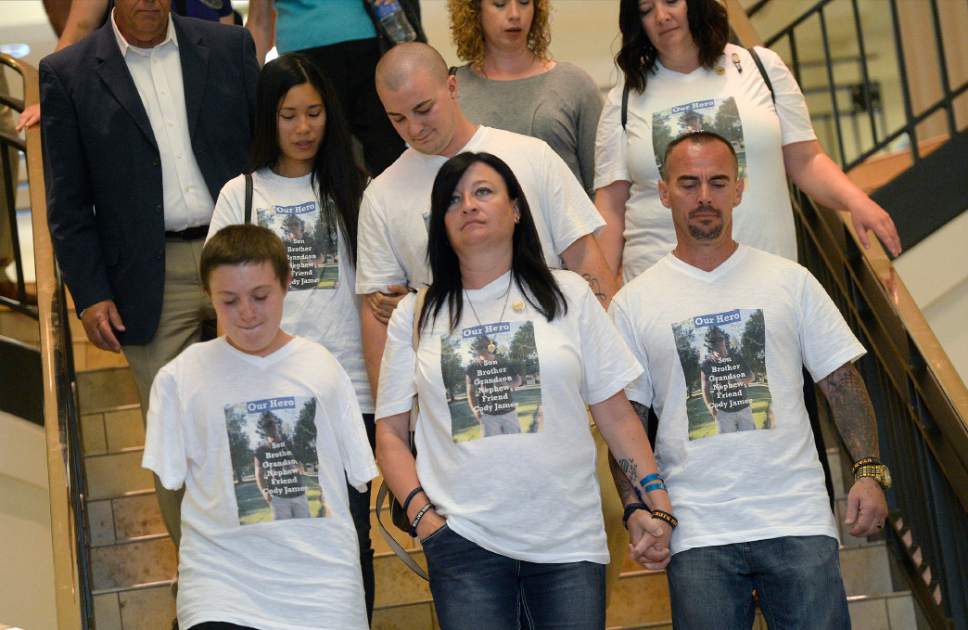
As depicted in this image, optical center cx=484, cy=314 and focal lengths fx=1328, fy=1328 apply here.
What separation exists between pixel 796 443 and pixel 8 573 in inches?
155

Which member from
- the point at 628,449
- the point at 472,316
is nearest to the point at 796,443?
the point at 628,449

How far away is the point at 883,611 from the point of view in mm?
3992

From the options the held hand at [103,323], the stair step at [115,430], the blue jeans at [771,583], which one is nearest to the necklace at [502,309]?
the blue jeans at [771,583]

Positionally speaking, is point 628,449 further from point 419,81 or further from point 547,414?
point 419,81

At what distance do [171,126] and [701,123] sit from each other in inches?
59.1

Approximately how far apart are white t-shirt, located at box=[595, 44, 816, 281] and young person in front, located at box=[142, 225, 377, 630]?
102cm

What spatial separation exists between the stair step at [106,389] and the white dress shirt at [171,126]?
4.72 ft

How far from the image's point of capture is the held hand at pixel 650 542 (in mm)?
2867

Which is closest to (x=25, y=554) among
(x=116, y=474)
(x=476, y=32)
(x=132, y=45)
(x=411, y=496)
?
(x=116, y=474)

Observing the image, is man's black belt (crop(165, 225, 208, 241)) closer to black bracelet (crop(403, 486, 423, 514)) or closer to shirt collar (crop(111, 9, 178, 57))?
shirt collar (crop(111, 9, 178, 57))

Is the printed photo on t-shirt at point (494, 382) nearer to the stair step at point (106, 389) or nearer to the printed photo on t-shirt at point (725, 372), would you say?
the printed photo on t-shirt at point (725, 372)

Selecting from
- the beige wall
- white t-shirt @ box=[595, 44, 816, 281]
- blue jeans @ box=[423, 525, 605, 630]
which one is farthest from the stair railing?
the beige wall

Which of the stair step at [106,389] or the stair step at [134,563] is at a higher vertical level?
the stair step at [106,389]

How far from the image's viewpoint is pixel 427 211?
3.32 metres
